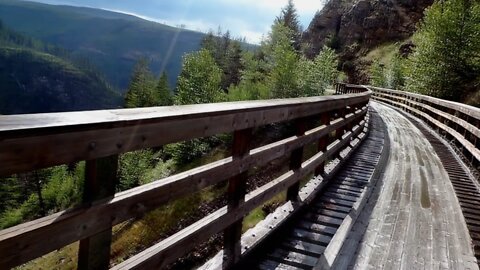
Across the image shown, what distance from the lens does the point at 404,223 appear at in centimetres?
511

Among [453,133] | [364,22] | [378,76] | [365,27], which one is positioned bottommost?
[453,133]

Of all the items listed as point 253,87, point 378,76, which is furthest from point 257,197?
point 378,76

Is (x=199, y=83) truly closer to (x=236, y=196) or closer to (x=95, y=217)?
(x=236, y=196)

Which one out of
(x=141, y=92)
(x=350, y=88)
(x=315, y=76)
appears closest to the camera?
(x=350, y=88)

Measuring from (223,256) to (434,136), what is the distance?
13.1 meters

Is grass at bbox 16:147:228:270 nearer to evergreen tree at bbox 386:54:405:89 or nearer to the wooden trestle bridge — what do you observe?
the wooden trestle bridge

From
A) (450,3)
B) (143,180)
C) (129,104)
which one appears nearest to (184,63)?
(143,180)

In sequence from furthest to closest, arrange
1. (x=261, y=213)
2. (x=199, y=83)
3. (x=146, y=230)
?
(x=199, y=83) < (x=146, y=230) < (x=261, y=213)

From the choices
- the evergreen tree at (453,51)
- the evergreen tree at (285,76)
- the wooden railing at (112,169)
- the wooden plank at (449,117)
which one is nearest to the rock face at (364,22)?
the evergreen tree at (285,76)

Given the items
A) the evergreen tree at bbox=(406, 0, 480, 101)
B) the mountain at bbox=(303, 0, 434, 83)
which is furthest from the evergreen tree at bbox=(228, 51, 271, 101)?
the mountain at bbox=(303, 0, 434, 83)

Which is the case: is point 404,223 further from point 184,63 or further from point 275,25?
point 275,25

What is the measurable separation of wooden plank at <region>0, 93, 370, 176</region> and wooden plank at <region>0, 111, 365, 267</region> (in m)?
0.27

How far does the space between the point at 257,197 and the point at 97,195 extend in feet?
7.05

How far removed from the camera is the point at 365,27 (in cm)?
6850
